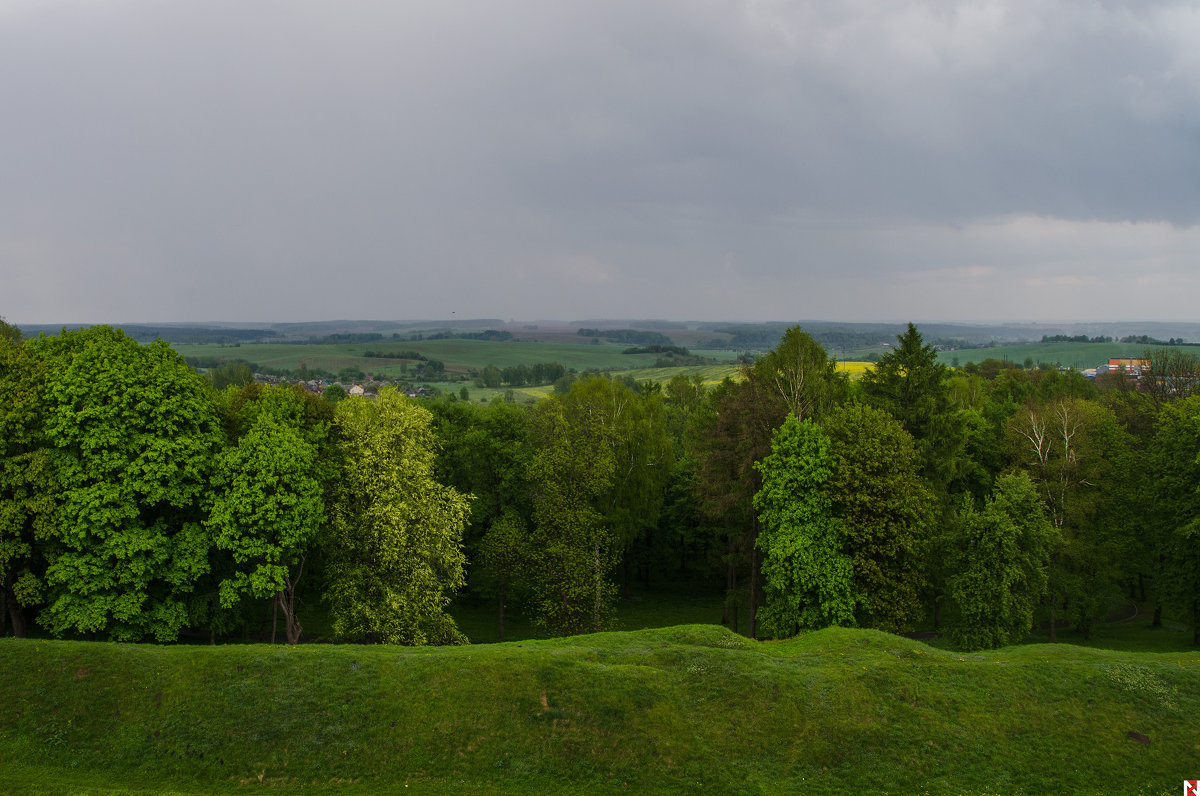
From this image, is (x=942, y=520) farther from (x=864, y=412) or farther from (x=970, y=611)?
(x=864, y=412)

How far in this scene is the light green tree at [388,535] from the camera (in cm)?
3422

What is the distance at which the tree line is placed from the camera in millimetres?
30625

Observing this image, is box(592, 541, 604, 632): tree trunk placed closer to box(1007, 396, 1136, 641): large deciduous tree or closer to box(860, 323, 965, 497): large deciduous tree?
box(860, 323, 965, 497): large deciduous tree

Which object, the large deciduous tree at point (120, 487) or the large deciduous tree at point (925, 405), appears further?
the large deciduous tree at point (925, 405)

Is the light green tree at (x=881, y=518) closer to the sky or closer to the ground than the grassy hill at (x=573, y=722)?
closer to the sky

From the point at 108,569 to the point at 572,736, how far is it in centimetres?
2475

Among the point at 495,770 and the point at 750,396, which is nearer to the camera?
the point at 495,770

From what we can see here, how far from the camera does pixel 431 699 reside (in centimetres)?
2477

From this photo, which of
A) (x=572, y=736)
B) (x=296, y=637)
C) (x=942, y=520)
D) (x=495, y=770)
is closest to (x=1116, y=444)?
(x=942, y=520)

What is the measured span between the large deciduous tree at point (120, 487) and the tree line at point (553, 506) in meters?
0.12

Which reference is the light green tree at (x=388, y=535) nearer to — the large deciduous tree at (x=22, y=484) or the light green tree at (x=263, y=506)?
the light green tree at (x=263, y=506)

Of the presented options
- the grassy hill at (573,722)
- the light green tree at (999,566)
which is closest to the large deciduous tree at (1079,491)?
the light green tree at (999,566)

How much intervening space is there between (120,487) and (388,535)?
42.2ft

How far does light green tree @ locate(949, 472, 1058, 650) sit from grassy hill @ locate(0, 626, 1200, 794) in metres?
7.59
